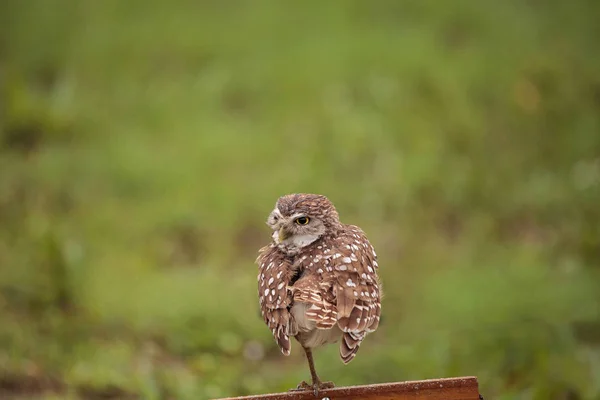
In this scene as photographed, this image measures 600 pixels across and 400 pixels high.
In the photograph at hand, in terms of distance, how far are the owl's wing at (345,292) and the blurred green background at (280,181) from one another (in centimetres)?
213

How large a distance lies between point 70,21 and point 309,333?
8.35 m

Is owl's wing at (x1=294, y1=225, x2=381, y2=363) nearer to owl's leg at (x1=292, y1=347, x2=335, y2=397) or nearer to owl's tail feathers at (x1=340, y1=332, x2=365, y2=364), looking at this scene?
owl's tail feathers at (x1=340, y1=332, x2=365, y2=364)

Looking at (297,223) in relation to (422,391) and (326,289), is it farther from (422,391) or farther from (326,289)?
(422,391)

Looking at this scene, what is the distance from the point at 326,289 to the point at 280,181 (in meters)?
5.66

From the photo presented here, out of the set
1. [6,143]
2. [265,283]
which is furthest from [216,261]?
[265,283]

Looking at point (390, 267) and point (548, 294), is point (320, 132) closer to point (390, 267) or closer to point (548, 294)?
point (390, 267)

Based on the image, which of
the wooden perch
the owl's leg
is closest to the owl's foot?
the owl's leg

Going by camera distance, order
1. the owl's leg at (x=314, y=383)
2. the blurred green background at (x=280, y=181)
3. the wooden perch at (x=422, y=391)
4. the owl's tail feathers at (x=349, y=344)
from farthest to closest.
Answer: the blurred green background at (x=280, y=181), the owl's leg at (x=314, y=383), the owl's tail feathers at (x=349, y=344), the wooden perch at (x=422, y=391)

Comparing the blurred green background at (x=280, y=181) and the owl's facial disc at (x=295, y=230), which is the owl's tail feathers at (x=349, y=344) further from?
the blurred green background at (x=280, y=181)

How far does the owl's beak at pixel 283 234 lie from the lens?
4988 mm

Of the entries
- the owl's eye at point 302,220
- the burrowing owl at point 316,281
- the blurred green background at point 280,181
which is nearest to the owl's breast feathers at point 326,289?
the burrowing owl at point 316,281

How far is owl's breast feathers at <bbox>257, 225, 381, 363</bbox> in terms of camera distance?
4.34 meters

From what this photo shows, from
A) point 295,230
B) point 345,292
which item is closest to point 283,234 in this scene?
point 295,230

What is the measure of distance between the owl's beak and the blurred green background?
6.29ft
